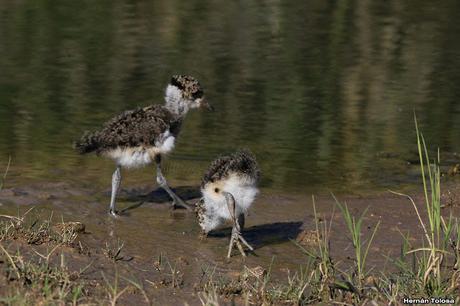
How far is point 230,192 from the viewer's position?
8.09 m

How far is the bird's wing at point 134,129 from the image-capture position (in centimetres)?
894

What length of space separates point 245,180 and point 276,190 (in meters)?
1.73

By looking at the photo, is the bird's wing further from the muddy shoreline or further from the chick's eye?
the chick's eye

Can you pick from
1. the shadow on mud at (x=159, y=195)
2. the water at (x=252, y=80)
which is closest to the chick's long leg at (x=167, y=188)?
the shadow on mud at (x=159, y=195)

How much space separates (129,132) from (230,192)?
1.29 metres

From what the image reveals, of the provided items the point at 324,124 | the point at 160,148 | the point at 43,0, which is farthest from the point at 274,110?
the point at 43,0

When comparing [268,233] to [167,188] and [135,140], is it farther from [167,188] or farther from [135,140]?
[135,140]

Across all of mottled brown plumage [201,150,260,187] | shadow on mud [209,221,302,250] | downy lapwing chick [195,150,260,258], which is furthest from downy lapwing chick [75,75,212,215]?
mottled brown plumage [201,150,260,187]

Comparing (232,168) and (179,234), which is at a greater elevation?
(232,168)

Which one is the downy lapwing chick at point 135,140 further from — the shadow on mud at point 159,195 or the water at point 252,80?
the water at point 252,80

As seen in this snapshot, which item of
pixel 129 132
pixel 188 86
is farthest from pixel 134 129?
pixel 188 86

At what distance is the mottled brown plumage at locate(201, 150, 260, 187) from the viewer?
8008mm

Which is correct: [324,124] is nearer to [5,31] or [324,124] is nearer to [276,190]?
[276,190]

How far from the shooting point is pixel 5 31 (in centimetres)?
1711
